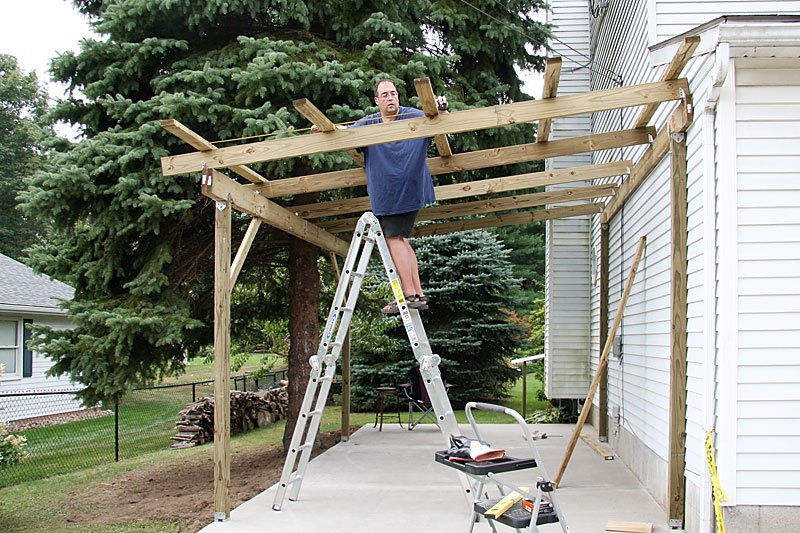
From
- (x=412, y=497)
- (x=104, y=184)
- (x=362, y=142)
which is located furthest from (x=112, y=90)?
(x=412, y=497)

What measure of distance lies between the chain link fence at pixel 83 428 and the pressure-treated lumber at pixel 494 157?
9.02 ft

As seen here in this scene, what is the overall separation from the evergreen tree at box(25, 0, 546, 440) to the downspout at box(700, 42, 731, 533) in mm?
3616

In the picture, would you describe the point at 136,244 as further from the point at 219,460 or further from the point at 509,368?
the point at 509,368

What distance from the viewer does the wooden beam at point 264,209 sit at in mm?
5172

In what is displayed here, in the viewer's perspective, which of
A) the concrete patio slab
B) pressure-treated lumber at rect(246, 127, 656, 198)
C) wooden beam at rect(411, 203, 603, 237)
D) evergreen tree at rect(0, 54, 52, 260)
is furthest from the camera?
evergreen tree at rect(0, 54, 52, 260)

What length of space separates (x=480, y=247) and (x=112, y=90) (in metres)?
9.50

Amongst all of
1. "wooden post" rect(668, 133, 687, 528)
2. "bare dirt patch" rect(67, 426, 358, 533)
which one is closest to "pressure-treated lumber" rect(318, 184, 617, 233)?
"wooden post" rect(668, 133, 687, 528)

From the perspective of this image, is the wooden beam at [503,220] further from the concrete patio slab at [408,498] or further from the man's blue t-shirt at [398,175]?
the man's blue t-shirt at [398,175]

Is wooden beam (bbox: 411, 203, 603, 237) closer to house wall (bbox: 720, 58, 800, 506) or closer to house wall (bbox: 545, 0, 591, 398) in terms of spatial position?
house wall (bbox: 545, 0, 591, 398)

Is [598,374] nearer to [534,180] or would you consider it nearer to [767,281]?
[534,180]

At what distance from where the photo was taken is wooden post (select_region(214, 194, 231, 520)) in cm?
→ 502

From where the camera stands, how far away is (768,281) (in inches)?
154

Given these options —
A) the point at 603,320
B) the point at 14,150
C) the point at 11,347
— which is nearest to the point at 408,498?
the point at 603,320

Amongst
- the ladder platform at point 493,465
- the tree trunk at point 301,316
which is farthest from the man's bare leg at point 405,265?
the tree trunk at point 301,316
